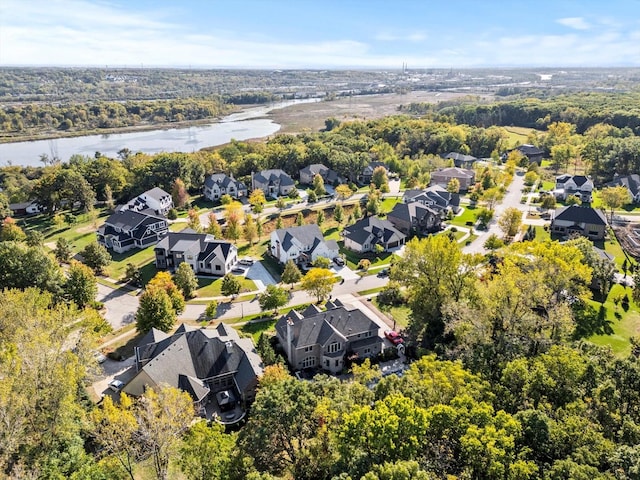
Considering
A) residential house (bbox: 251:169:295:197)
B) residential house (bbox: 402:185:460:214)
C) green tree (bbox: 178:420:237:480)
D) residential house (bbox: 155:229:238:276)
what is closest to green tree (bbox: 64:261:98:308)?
residential house (bbox: 155:229:238:276)

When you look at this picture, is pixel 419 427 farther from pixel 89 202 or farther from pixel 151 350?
pixel 89 202

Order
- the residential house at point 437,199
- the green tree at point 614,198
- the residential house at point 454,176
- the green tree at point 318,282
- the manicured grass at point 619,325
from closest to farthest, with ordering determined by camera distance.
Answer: the manicured grass at point 619,325, the green tree at point 318,282, the green tree at point 614,198, the residential house at point 437,199, the residential house at point 454,176

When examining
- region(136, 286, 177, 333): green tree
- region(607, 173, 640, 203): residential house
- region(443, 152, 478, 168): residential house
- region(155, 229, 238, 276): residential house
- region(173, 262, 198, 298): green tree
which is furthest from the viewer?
region(443, 152, 478, 168): residential house

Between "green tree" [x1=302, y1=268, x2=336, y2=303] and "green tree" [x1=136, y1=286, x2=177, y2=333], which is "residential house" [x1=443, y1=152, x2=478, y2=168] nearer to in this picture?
"green tree" [x1=302, y1=268, x2=336, y2=303]

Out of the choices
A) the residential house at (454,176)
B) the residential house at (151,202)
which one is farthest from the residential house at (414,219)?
the residential house at (151,202)

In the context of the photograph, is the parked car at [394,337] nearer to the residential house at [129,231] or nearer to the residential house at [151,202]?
the residential house at [129,231]

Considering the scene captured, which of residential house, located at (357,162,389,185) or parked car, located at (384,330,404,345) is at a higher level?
residential house, located at (357,162,389,185)
